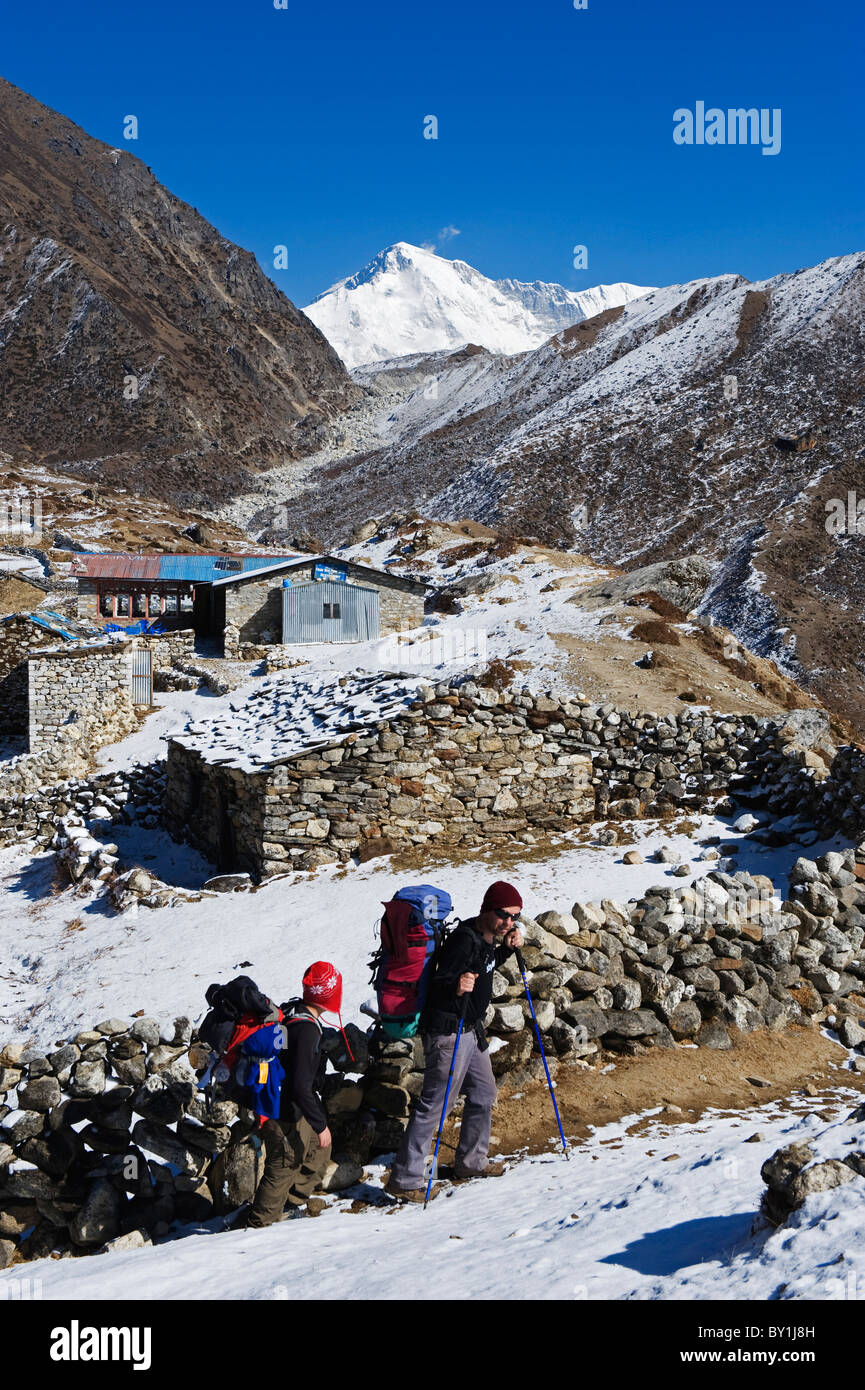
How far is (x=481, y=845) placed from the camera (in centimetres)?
1198

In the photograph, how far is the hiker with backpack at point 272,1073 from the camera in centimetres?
524

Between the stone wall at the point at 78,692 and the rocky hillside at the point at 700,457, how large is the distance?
24.6 m

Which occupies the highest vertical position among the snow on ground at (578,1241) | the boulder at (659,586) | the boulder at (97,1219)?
the boulder at (659,586)

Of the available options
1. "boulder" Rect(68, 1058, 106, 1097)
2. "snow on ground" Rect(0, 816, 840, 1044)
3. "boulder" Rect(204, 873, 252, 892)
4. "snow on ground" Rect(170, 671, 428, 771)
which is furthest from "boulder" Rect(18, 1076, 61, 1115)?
"snow on ground" Rect(170, 671, 428, 771)

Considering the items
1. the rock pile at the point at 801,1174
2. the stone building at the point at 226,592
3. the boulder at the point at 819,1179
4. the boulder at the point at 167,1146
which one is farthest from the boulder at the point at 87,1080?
the stone building at the point at 226,592

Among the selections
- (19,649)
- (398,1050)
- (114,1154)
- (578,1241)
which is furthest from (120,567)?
(578,1241)

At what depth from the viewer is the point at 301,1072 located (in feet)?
17.2

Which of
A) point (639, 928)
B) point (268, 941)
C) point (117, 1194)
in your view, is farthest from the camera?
point (268, 941)

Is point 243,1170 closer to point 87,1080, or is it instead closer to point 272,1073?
point 272,1073

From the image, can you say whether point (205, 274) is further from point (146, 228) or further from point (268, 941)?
point (268, 941)

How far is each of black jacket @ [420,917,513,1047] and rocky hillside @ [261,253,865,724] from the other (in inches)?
1177

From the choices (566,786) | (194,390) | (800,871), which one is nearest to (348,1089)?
(800,871)

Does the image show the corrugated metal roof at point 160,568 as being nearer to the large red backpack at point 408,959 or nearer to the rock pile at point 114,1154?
the rock pile at point 114,1154

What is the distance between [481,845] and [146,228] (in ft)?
511
